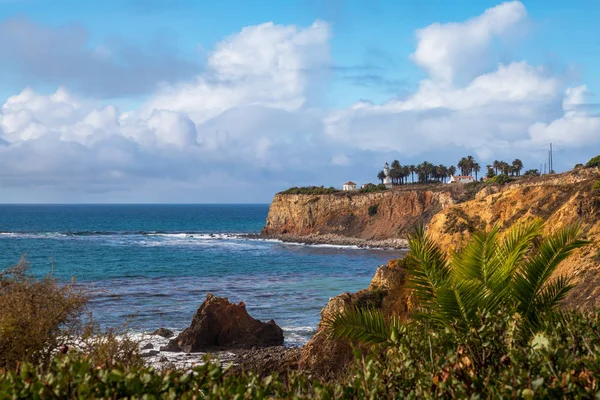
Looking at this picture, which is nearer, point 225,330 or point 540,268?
point 540,268

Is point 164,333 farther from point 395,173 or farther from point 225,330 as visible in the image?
point 395,173

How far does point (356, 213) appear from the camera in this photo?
104438mm

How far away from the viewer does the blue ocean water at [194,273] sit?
122 feet

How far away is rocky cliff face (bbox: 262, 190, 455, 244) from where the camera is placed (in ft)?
318

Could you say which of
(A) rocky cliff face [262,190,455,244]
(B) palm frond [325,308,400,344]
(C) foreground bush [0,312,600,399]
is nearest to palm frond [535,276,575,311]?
(B) palm frond [325,308,400,344]

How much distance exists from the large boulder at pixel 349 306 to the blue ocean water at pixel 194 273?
5907 millimetres

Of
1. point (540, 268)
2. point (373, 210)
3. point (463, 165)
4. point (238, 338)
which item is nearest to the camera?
point (540, 268)

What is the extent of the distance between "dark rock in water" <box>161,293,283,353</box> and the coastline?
5851 centimetres

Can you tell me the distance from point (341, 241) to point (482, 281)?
87201 millimetres

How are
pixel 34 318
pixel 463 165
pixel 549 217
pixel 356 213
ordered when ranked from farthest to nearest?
pixel 463 165
pixel 356 213
pixel 549 217
pixel 34 318

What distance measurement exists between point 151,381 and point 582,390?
364 centimetres

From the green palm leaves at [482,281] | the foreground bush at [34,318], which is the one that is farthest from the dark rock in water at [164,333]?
the green palm leaves at [482,281]

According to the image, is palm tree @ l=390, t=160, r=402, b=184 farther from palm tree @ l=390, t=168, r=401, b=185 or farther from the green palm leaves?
the green palm leaves

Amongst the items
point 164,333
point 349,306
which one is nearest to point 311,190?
point 164,333
